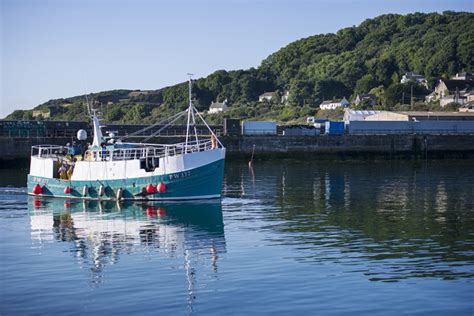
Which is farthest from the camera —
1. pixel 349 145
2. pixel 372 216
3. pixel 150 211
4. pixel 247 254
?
pixel 349 145

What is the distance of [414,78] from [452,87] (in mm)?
22530

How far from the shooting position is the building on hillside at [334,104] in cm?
17050

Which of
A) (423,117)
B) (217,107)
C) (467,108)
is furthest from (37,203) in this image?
(217,107)

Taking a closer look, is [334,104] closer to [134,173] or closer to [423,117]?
[423,117]

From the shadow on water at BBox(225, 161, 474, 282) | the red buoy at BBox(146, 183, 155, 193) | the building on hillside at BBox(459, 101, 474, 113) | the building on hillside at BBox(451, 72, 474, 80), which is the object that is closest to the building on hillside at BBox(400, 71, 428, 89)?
the building on hillside at BBox(451, 72, 474, 80)

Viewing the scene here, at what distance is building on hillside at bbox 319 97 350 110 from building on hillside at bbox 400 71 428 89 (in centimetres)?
2063

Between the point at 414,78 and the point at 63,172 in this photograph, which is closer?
the point at 63,172

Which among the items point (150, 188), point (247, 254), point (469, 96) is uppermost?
point (469, 96)

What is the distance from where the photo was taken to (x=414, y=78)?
620 feet

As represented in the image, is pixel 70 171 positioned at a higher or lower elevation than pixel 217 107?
lower

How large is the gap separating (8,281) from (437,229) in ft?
66.9

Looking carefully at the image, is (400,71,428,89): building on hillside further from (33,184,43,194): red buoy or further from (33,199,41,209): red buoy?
(33,199,41,209): red buoy

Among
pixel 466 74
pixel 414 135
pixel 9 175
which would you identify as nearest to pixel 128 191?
pixel 9 175

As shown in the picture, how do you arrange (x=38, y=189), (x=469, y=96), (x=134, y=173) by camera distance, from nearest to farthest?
(x=134, y=173) < (x=38, y=189) < (x=469, y=96)
